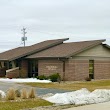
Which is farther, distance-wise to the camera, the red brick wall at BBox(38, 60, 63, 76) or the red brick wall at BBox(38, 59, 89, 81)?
the red brick wall at BBox(38, 60, 63, 76)

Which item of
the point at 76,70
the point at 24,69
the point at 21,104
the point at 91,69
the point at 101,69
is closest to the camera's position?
the point at 21,104

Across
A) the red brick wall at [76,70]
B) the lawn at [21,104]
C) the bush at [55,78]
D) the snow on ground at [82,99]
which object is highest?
the red brick wall at [76,70]

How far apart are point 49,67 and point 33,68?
4.30 metres

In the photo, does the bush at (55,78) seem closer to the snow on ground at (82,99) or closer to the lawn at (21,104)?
the snow on ground at (82,99)

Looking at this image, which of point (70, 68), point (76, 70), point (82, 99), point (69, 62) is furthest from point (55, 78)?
point (82, 99)

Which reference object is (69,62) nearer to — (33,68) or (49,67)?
(49,67)

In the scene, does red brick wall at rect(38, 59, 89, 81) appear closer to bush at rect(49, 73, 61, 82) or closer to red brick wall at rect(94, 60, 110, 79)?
bush at rect(49, 73, 61, 82)

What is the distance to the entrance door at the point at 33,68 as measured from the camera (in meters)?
41.4

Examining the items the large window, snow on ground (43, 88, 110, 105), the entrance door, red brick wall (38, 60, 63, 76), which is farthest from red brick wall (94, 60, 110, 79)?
snow on ground (43, 88, 110, 105)

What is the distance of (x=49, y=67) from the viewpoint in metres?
38.2

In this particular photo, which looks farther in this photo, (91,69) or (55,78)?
(91,69)

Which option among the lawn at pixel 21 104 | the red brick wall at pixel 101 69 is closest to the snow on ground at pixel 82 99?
the lawn at pixel 21 104

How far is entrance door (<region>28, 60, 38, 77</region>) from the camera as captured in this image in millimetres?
41394

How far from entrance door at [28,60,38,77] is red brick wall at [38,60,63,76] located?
149 centimetres
